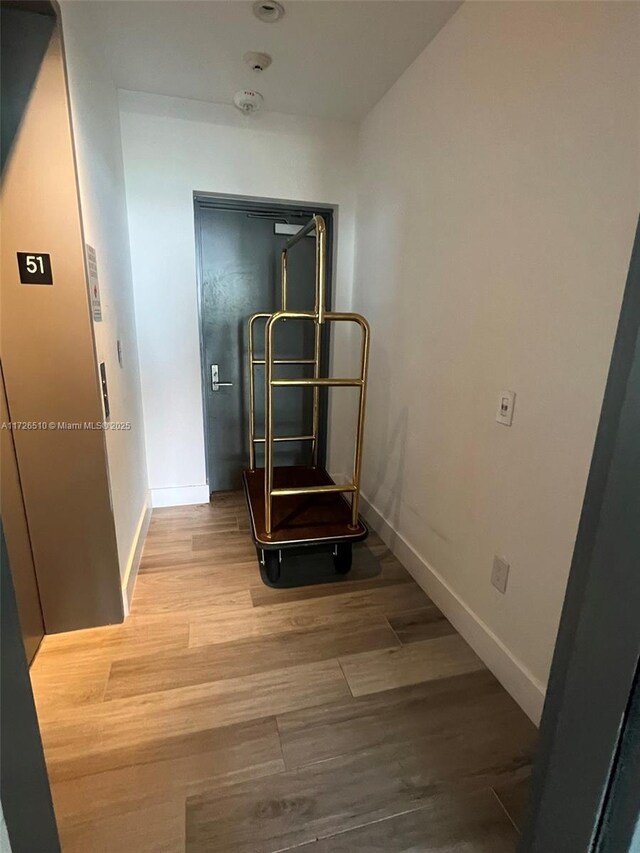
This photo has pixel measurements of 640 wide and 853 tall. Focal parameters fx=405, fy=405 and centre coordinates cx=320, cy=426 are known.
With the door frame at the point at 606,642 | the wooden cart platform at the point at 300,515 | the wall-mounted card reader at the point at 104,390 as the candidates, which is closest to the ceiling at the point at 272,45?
the wall-mounted card reader at the point at 104,390

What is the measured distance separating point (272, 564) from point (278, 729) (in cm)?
76

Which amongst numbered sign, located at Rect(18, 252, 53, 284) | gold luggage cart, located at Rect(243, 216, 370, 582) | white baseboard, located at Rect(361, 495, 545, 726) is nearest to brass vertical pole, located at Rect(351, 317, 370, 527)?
gold luggage cart, located at Rect(243, 216, 370, 582)

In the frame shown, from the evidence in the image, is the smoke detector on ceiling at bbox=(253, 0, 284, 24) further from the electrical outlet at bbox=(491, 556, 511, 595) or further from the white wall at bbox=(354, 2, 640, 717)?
the electrical outlet at bbox=(491, 556, 511, 595)

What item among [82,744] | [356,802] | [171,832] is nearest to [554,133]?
[356,802]

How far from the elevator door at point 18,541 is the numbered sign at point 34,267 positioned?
1.18 feet

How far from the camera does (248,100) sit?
223 cm

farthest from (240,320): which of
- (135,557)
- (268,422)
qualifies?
(135,557)

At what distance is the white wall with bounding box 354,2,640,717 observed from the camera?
3.67 ft

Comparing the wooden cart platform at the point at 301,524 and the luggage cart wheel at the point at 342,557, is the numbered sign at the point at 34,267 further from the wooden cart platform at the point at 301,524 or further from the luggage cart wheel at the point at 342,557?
the luggage cart wheel at the point at 342,557

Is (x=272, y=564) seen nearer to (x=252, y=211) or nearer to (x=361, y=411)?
(x=361, y=411)

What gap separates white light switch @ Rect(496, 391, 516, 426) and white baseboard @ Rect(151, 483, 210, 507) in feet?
7.03

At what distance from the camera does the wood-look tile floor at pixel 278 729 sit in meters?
1.09

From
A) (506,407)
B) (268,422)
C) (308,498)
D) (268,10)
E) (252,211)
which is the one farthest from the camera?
(252,211)

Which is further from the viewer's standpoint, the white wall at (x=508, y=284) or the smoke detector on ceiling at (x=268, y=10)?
the smoke detector on ceiling at (x=268, y=10)
